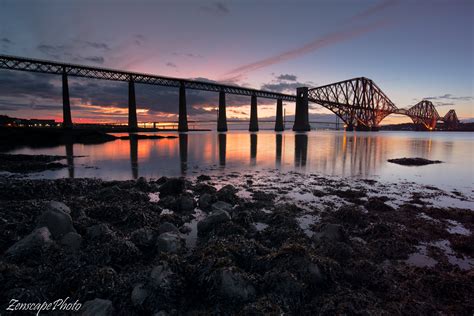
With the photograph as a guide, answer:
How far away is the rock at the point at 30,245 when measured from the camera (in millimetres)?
4875

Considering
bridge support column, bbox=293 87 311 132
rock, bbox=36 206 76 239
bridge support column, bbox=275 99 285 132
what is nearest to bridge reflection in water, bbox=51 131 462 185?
rock, bbox=36 206 76 239

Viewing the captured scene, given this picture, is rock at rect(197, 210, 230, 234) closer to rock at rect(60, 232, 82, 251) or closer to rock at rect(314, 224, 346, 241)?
rock at rect(314, 224, 346, 241)

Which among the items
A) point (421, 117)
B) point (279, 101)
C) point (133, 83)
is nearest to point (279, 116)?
point (279, 101)

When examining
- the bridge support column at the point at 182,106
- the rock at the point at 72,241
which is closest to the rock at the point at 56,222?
the rock at the point at 72,241

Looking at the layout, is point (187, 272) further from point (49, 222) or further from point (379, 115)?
point (379, 115)

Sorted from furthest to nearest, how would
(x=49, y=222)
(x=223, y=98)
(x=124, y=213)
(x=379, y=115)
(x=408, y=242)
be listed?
(x=379, y=115) < (x=223, y=98) < (x=124, y=213) < (x=408, y=242) < (x=49, y=222)

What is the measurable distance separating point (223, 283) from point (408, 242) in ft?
16.5

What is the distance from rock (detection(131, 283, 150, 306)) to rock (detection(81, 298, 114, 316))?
0.34 meters

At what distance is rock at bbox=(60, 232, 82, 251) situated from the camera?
5318 mm

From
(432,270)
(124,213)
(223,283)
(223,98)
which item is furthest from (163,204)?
(223,98)

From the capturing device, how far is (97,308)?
355 cm

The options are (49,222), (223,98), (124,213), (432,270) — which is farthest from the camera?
(223,98)

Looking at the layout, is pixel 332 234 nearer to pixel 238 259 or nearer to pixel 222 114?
pixel 238 259

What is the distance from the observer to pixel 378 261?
533cm
